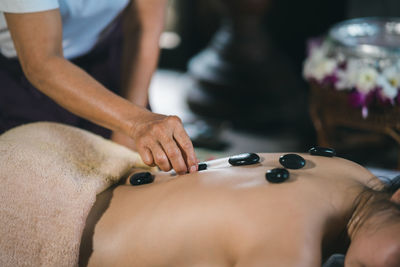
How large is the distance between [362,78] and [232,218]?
4.44 ft

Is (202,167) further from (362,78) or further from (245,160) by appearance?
(362,78)

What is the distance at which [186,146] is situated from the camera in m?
1.01

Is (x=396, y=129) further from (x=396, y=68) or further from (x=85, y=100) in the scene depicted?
(x=85, y=100)

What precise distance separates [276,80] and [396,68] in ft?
4.58

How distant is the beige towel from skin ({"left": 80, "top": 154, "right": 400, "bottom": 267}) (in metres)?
0.07

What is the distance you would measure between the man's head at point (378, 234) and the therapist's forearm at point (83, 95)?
55 cm

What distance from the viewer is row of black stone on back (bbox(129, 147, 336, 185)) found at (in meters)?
0.91

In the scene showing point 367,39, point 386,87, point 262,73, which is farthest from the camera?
point 262,73

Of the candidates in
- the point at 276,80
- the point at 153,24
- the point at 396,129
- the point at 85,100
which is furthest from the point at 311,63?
the point at 85,100

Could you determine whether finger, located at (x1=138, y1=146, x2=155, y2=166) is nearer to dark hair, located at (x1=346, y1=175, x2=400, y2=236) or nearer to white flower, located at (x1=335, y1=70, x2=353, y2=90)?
dark hair, located at (x1=346, y1=175, x2=400, y2=236)

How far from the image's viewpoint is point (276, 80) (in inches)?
131

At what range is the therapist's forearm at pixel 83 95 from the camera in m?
1.07

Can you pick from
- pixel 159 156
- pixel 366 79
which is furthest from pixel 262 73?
pixel 159 156

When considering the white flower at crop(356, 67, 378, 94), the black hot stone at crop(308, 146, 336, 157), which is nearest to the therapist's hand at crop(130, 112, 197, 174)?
the black hot stone at crop(308, 146, 336, 157)
